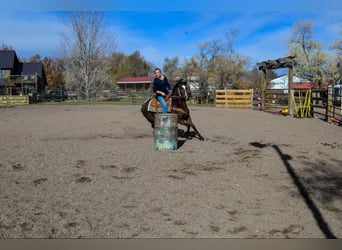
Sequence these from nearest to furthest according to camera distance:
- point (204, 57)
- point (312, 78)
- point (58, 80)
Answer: point (204, 57) → point (312, 78) → point (58, 80)

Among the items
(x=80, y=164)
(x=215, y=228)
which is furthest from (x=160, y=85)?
(x=215, y=228)

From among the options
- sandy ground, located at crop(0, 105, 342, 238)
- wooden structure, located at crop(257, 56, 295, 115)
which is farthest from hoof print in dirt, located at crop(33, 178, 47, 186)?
wooden structure, located at crop(257, 56, 295, 115)

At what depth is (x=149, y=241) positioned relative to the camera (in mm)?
1615

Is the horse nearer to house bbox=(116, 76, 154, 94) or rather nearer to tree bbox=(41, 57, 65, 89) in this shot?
house bbox=(116, 76, 154, 94)

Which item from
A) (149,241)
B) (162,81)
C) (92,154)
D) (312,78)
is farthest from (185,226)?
(312,78)

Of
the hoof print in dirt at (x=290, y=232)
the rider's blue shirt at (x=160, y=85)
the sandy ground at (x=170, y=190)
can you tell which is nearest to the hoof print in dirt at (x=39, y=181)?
the sandy ground at (x=170, y=190)

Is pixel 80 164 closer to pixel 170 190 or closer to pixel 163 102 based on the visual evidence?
pixel 170 190

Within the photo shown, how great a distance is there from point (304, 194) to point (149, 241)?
3.28m

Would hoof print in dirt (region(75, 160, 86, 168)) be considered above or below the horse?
below

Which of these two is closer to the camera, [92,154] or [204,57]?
[92,154]

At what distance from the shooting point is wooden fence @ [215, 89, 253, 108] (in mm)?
25636

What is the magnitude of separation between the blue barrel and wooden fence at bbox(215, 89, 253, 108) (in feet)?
62.1

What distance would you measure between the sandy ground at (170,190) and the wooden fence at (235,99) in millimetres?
17432

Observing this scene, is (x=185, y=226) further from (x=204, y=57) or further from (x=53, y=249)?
(x=204, y=57)
